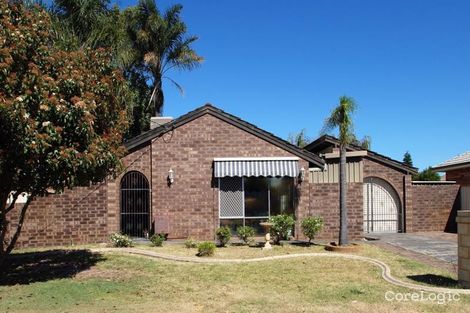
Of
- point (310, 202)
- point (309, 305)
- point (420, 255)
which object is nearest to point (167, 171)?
point (310, 202)

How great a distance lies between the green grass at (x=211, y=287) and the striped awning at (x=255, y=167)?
5208 mm

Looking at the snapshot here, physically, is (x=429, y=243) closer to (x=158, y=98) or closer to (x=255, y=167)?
(x=255, y=167)

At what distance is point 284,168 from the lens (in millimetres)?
18859

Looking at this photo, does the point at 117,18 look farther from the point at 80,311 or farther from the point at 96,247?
the point at 80,311

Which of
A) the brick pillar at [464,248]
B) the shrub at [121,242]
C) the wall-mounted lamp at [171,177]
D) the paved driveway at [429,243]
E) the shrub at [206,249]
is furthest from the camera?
the wall-mounted lamp at [171,177]

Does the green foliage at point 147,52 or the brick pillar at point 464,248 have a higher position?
the green foliage at point 147,52

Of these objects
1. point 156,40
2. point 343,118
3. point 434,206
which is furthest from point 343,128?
point 156,40

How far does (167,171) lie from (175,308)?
10051mm

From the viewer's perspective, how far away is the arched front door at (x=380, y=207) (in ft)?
75.6

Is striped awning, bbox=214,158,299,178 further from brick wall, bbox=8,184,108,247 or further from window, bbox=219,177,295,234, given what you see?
brick wall, bbox=8,184,108,247

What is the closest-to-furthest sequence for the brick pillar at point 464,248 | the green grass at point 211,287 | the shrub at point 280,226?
the green grass at point 211,287, the brick pillar at point 464,248, the shrub at point 280,226

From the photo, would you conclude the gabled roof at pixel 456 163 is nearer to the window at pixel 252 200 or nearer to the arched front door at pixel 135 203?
the window at pixel 252 200

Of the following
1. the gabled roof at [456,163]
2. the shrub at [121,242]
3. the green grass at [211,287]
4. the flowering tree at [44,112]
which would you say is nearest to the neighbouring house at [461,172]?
the gabled roof at [456,163]

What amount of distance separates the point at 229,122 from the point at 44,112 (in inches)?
386
